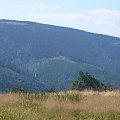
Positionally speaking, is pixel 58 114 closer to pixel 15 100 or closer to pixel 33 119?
pixel 33 119

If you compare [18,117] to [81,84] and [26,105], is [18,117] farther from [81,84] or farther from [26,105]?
[81,84]

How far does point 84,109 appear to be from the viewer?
14.9m

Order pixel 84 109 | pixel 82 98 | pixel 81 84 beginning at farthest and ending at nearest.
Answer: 1. pixel 81 84
2. pixel 82 98
3. pixel 84 109

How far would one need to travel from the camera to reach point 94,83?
53.9 meters

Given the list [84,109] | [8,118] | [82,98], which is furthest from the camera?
[82,98]

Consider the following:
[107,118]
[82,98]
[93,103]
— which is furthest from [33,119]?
[82,98]

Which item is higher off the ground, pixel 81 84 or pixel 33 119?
pixel 33 119

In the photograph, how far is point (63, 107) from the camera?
15.2 m

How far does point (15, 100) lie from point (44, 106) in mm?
1952

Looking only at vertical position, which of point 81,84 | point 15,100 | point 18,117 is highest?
point 18,117

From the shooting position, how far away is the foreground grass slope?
12798mm

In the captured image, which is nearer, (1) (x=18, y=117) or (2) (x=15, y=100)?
(1) (x=18, y=117)

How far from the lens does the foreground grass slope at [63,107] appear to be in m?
12.8

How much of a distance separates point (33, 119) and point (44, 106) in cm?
476
